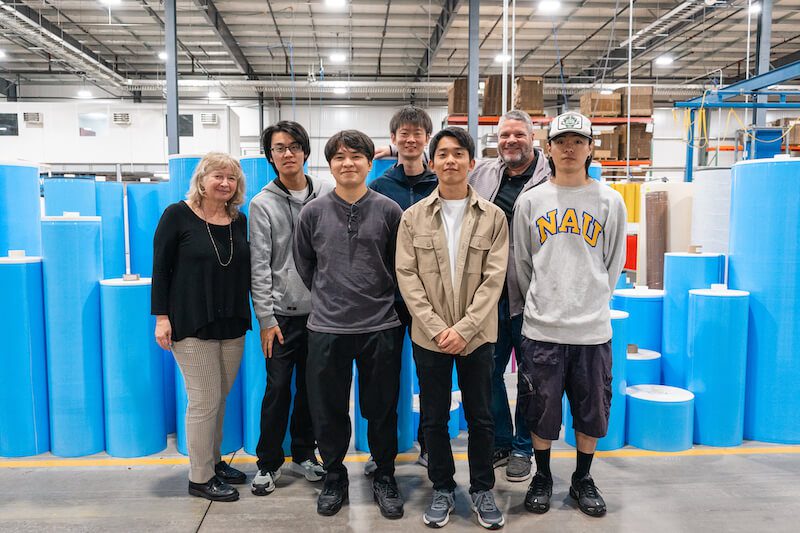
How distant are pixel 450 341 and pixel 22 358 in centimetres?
250

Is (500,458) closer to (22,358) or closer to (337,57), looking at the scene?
(22,358)

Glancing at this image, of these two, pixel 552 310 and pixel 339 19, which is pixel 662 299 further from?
pixel 339 19

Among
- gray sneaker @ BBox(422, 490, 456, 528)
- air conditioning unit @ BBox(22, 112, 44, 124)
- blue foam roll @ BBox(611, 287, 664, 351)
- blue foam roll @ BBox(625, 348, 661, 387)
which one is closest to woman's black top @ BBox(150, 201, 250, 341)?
gray sneaker @ BBox(422, 490, 456, 528)

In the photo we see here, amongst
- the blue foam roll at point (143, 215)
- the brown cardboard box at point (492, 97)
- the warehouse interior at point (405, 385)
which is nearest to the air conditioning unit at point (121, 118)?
the warehouse interior at point (405, 385)

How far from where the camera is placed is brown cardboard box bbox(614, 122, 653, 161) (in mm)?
9094

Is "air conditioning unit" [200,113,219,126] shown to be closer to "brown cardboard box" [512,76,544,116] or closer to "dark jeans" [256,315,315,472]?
"brown cardboard box" [512,76,544,116]

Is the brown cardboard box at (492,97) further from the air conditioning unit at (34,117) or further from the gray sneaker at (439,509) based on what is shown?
the air conditioning unit at (34,117)

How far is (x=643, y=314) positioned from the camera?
3.80m

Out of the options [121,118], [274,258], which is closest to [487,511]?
[274,258]

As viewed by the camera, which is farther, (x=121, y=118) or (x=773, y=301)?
(x=121, y=118)

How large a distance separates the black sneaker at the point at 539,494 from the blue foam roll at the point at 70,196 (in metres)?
4.05

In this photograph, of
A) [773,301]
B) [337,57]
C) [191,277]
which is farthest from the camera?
[337,57]

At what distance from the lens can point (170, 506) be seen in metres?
2.61

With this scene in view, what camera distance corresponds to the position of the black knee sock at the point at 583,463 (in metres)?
2.57
